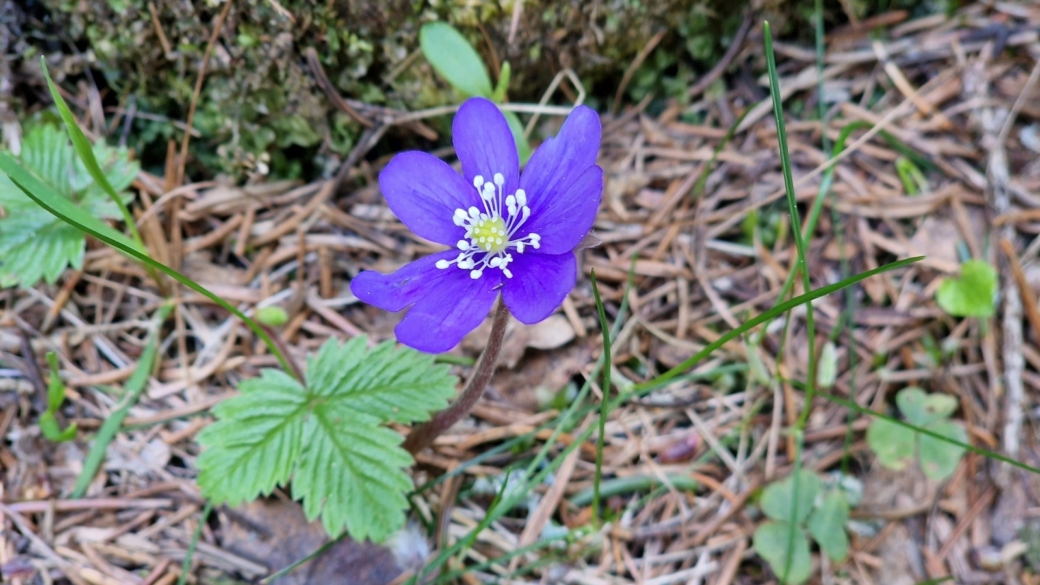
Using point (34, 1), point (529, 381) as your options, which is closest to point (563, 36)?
point (529, 381)

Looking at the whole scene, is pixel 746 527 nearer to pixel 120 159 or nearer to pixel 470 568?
pixel 470 568

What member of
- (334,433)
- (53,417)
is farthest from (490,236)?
(53,417)

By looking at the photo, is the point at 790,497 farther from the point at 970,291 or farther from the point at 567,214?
the point at 567,214

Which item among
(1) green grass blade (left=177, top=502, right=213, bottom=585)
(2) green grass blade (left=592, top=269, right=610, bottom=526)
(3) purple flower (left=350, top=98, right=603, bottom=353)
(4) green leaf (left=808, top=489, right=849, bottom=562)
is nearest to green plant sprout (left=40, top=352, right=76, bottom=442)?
(1) green grass blade (left=177, top=502, right=213, bottom=585)

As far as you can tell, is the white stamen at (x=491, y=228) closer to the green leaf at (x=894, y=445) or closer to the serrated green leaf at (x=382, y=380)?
the serrated green leaf at (x=382, y=380)

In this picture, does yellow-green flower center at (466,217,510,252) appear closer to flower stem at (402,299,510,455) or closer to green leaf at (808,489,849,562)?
flower stem at (402,299,510,455)

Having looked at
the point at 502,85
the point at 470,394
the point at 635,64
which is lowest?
the point at 470,394

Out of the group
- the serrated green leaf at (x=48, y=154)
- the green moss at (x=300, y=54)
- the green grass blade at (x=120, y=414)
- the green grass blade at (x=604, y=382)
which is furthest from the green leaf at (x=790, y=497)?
the serrated green leaf at (x=48, y=154)
